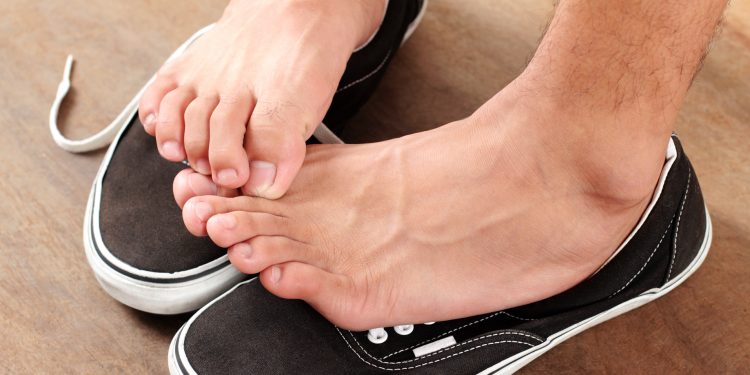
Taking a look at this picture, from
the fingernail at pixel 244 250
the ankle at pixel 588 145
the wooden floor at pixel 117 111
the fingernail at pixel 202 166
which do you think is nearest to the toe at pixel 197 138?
the fingernail at pixel 202 166

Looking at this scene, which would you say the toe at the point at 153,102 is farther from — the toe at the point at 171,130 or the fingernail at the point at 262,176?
the fingernail at the point at 262,176

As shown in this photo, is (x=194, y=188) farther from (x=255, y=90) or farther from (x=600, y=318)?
(x=600, y=318)

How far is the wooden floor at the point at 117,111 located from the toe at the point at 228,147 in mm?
220

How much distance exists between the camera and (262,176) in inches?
32.9

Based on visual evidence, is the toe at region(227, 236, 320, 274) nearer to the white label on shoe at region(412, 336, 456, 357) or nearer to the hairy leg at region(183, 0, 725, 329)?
the hairy leg at region(183, 0, 725, 329)

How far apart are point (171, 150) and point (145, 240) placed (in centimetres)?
12

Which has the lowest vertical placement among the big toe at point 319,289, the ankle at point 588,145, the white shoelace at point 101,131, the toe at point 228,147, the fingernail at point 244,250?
the white shoelace at point 101,131

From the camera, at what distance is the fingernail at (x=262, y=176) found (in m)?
0.83

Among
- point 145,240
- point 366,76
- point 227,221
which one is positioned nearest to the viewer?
point 227,221

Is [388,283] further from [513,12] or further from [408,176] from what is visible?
[513,12]

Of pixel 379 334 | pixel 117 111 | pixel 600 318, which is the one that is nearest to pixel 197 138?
pixel 379 334

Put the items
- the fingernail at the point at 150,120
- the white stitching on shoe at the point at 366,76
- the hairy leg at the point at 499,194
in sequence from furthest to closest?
the white stitching on shoe at the point at 366,76 → the fingernail at the point at 150,120 → the hairy leg at the point at 499,194

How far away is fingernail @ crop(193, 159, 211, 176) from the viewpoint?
851 mm

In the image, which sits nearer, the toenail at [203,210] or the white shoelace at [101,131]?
the toenail at [203,210]
